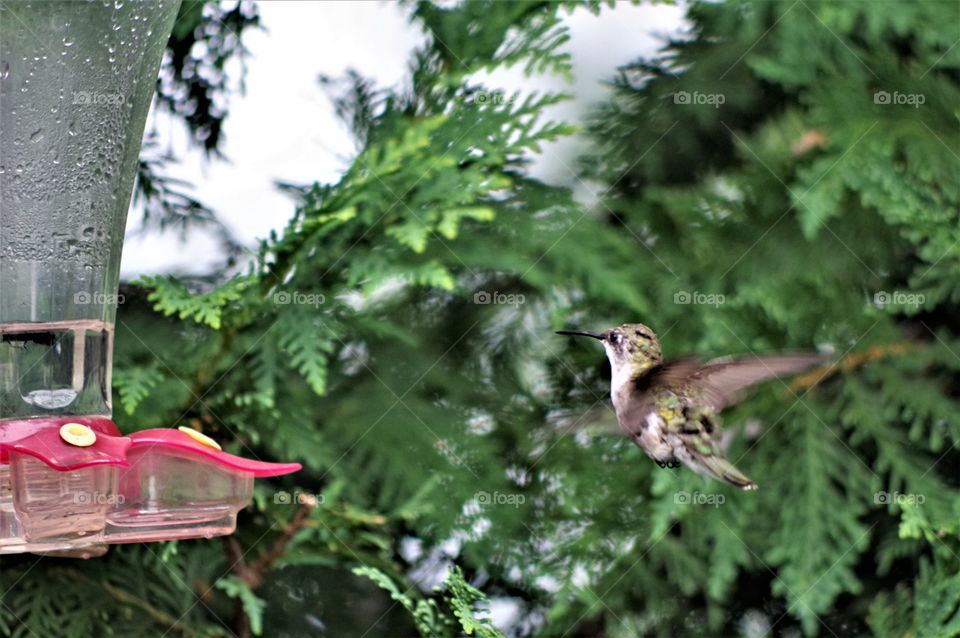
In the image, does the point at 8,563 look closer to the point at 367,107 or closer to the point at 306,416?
the point at 306,416

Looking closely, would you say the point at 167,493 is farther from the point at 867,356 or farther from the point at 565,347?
the point at 867,356

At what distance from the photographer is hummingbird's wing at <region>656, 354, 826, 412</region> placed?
4.53 feet

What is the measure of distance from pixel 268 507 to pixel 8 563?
1.50 feet

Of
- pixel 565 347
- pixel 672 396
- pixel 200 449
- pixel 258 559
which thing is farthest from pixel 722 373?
pixel 258 559

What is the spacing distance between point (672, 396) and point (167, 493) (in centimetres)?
63

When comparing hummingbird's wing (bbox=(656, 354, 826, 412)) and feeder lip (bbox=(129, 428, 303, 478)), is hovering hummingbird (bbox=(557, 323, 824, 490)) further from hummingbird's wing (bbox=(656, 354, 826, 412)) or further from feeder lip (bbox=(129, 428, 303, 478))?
feeder lip (bbox=(129, 428, 303, 478))

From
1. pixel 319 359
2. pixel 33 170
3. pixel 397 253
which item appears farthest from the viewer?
pixel 397 253

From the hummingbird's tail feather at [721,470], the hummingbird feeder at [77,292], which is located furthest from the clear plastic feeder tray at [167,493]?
the hummingbird's tail feather at [721,470]

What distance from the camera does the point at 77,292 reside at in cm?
155

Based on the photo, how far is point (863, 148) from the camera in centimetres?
207

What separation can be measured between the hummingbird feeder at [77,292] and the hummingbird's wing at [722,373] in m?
0.48

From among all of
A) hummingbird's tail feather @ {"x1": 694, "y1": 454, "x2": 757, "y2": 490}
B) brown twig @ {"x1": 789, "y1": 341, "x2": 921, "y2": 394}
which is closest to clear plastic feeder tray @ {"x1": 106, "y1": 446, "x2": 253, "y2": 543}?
hummingbird's tail feather @ {"x1": 694, "y1": 454, "x2": 757, "y2": 490}

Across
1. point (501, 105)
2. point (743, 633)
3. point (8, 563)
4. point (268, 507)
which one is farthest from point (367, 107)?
point (743, 633)

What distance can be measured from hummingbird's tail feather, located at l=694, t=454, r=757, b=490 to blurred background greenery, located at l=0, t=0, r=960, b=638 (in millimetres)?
442
